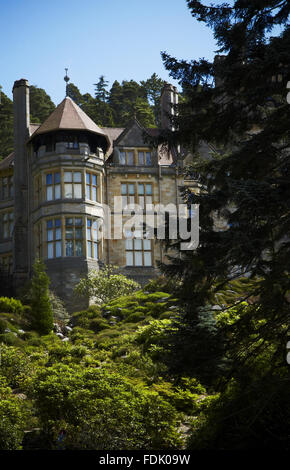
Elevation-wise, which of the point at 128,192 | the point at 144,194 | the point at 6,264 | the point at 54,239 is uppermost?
the point at 128,192

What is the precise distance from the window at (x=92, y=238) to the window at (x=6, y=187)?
7062mm

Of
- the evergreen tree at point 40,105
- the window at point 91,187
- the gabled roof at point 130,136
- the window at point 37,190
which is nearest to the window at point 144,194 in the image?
the gabled roof at point 130,136

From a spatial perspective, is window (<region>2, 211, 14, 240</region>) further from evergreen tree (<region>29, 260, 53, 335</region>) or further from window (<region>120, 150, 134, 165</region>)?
evergreen tree (<region>29, 260, 53, 335</region>)

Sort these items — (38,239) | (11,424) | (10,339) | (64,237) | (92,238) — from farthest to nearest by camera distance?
(38,239), (92,238), (64,237), (10,339), (11,424)

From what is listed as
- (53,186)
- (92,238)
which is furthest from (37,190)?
(92,238)

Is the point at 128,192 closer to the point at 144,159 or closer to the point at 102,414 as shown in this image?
the point at 144,159

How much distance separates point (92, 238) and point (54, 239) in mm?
1954

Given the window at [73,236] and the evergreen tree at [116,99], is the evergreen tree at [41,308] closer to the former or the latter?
the window at [73,236]

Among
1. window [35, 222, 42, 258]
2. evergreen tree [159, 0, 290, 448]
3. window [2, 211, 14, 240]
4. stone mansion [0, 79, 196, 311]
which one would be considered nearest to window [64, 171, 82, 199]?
stone mansion [0, 79, 196, 311]

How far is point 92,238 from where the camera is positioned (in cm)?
3262

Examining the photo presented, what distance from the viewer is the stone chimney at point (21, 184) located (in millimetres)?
34438

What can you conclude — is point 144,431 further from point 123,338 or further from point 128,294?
point 128,294

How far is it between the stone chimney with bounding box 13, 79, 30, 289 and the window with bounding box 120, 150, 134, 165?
536 cm

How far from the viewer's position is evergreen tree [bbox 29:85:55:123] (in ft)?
182
